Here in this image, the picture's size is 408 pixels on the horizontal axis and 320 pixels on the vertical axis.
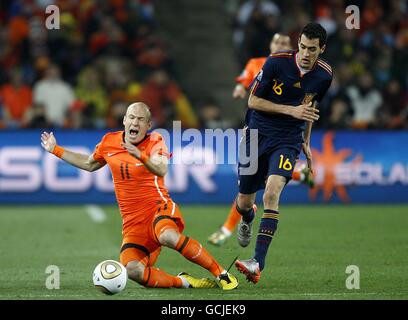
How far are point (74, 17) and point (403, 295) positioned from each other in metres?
12.9

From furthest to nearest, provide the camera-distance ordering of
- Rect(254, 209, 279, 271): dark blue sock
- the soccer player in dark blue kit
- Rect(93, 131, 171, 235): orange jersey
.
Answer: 1. the soccer player in dark blue kit
2. Rect(93, 131, 171, 235): orange jersey
3. Rect(254, 209, 279, 271): dark blue sock

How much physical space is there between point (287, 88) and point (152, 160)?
5.66 ft

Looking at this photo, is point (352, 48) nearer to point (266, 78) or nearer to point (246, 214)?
point (246, 214)

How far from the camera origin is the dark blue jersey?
969 cm

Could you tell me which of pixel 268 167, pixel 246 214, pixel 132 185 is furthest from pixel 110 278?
pixel 246 214

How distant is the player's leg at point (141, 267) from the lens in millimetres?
9055

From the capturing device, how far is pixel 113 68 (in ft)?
63.3

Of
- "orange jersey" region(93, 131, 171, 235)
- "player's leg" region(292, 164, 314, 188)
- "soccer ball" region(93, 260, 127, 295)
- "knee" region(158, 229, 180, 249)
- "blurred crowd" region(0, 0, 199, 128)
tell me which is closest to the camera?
"soccer ball" region(93, 260, 127, 295)

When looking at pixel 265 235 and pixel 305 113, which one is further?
pixel 305 113

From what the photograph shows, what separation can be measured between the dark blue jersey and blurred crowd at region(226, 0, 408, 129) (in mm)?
7881

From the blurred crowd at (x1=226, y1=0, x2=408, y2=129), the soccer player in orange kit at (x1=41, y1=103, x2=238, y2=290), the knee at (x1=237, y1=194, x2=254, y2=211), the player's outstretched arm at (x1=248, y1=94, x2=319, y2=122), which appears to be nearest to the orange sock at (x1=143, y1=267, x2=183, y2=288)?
the soccer player in orange kit at (x1=41, y1=103, x2=238, y2=290)

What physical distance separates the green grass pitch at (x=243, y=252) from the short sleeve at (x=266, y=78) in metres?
1.76

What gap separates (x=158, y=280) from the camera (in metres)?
9.13

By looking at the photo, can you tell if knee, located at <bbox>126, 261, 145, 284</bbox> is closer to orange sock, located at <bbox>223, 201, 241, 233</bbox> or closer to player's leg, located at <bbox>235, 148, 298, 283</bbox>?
player's leg, located at <bbox>235, 148, 298, 283</bbox>
